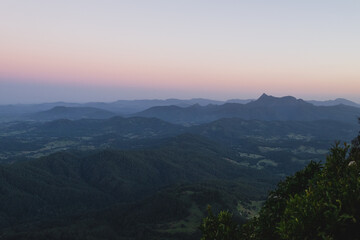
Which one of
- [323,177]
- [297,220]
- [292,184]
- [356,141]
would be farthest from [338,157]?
[356,141]

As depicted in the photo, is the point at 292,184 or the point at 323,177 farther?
the point at 292,184

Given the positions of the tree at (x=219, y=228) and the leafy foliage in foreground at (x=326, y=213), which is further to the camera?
the tree at (x=219, y=228)

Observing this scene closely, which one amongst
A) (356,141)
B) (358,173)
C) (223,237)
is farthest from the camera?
(356,141)

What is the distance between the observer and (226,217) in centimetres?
3534

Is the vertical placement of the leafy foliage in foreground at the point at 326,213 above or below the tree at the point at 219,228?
above

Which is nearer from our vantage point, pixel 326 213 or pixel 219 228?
pixel 326 213

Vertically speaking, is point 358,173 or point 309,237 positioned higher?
point 358,173

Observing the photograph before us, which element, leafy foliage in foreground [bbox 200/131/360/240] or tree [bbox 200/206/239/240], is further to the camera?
tree [bbox 200/206/239/240]

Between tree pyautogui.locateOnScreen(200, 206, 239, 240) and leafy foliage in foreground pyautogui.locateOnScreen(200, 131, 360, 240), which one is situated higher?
leafy foliage in foreground pyautogui.locateOnScreen(200, 131, 360, 240)

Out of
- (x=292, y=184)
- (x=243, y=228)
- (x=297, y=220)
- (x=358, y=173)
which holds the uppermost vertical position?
(x=358, y=173)

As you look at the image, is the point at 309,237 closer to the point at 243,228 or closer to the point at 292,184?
the point at 243,228

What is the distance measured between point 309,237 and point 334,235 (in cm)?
228

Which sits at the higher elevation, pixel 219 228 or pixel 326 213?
pixel 326 213

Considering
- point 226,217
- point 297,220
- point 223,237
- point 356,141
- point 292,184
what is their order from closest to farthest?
point 297,220 < point 223,237 < point 226,217 < point 292,184 < point 356,141
